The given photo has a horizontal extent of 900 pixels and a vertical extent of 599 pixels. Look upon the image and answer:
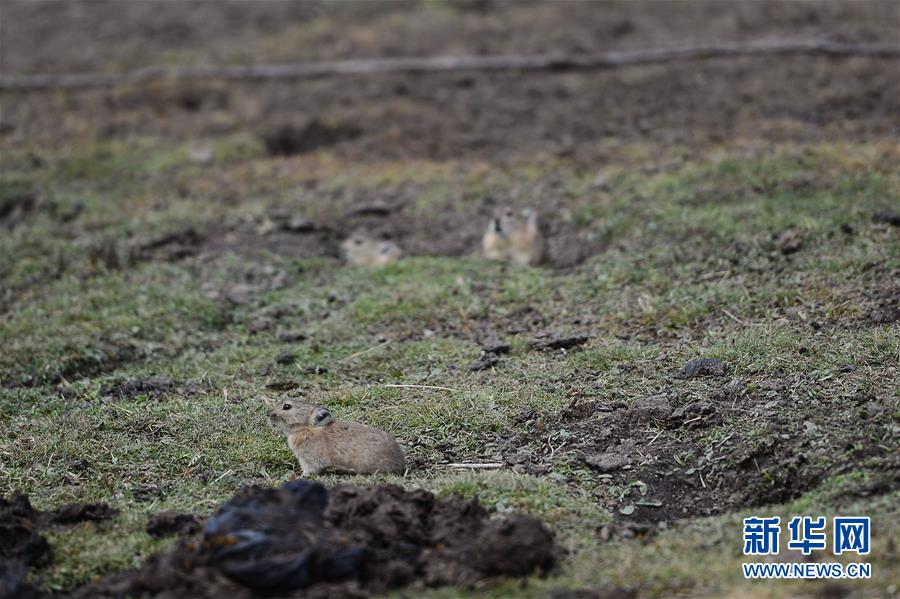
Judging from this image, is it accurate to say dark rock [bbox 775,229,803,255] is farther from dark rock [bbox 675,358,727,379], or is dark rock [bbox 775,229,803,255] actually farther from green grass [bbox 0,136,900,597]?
dark rock [bbox 675,358,727,379]

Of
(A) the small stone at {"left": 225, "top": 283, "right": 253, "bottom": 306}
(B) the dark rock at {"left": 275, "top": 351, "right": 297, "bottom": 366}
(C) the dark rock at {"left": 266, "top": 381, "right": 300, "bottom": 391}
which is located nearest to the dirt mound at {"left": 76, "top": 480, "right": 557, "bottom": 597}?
(C) the dark rock at {"left": 266, "top": 381, "right": 300, "bottom": 391}

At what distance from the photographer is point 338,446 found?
6.20m

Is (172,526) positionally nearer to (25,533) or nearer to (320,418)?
(25,533)

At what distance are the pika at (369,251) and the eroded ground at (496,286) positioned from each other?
0.62ft

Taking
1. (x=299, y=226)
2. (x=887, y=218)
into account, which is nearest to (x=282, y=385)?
(x=299, y=226)

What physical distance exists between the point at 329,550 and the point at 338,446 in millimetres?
1736

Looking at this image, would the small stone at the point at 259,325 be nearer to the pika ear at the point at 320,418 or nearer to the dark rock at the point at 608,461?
the pika ear at the point at 320,418

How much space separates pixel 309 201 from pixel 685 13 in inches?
313

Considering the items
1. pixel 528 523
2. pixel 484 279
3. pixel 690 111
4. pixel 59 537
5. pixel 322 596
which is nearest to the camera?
pixel 322 596

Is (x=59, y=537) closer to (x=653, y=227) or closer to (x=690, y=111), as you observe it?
(x=653, y=227)

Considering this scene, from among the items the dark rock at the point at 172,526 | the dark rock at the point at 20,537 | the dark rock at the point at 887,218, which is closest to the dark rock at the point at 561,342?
the dark rock at the point at 887,218

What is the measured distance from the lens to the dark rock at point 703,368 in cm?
704

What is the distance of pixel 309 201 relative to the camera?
12.1 metres

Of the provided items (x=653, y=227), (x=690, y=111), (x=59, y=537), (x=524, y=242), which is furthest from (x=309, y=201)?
(x=59, y=537)
